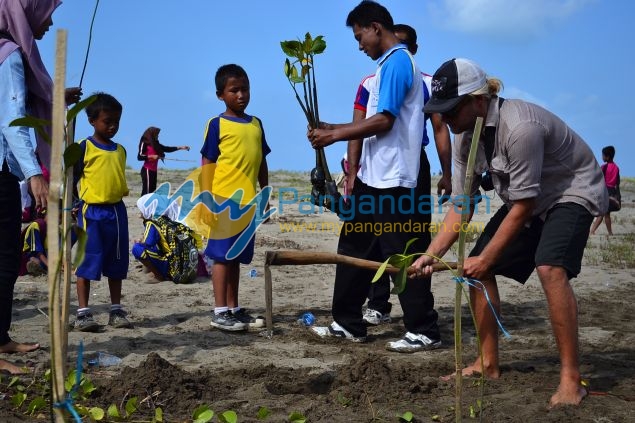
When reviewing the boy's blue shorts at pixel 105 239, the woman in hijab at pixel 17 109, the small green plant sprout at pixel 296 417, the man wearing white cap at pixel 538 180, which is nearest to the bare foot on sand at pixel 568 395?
the man wearing white cap at pixel 538 180

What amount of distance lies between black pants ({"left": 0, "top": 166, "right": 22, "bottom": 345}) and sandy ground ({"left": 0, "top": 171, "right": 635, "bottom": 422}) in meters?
0.38

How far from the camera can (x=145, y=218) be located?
23.6ft

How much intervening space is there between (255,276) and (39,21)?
393 centimetres

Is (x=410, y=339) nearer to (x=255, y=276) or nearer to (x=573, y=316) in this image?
(x=573, y=316)

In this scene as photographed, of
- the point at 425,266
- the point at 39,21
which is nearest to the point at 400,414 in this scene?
the point at 425,266

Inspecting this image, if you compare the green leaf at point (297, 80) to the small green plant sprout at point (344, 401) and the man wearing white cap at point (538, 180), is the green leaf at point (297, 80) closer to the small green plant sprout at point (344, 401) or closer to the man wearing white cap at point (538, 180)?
the man wearing white cap at point (538, 180)

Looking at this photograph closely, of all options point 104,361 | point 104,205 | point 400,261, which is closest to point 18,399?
point 104,361

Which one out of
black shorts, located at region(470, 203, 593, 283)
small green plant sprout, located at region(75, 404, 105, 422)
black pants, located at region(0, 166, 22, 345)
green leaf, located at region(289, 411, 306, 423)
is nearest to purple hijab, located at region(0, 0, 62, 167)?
black pants, located at region(0, 166, 22, 345)

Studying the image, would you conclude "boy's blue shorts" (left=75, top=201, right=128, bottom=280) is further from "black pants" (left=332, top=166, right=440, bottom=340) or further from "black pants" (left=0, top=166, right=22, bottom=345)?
"black pants" (left=332, top=166, right=440, bottom=340)

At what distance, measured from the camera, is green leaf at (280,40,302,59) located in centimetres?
502

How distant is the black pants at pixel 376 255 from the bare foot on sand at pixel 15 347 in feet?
6.65

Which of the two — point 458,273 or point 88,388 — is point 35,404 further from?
point 458,273

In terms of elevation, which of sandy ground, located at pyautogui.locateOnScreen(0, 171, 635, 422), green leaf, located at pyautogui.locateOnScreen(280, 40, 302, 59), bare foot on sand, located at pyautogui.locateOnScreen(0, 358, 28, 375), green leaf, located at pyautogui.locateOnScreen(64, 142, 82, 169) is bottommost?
sandy ground, located at pyautogui.locateOnScreen(0, 171, 635, 422)

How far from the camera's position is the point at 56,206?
2002mm
